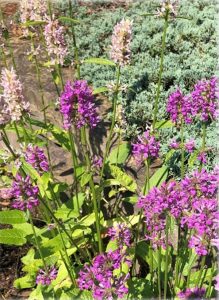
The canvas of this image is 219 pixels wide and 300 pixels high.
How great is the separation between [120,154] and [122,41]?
1.45 meters

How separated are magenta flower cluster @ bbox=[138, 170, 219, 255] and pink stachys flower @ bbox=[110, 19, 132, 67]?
1079 millimetres

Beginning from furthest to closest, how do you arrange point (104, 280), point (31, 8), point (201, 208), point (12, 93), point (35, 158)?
point (31, 8)
point (35, 158)
point (12, 93)
point (104, 280)
point (201, 208)

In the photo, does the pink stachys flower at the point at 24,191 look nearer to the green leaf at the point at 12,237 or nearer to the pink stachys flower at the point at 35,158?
the pink stachys flower at the point at 35,158

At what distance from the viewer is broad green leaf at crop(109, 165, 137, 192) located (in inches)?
167

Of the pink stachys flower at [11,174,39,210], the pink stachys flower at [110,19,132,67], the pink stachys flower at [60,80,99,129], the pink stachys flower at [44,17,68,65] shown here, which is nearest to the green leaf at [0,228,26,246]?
the pink stachys flower at [11,174,39,210]

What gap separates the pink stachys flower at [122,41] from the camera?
3258 mm

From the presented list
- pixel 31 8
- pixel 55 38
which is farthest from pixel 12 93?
pixel 31 8

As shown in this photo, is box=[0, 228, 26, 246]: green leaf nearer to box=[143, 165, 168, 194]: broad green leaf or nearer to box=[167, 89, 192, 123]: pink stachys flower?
box=[143, 165, 168, 194]: broad green leaf

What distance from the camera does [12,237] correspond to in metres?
3.56

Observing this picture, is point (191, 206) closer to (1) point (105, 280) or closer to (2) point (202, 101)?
(1) point (105, 280)

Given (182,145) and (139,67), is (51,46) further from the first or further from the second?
(139,67)

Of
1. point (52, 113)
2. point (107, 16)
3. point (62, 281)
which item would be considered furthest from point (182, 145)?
point (107, 16)

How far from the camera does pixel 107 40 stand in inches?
275

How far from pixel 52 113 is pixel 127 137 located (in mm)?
981
